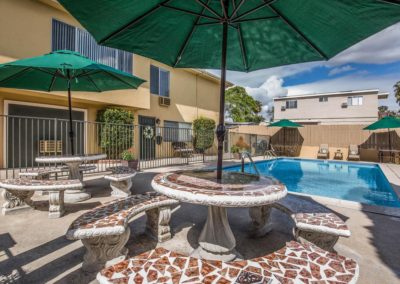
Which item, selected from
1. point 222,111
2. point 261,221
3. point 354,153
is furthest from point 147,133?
point 354,153

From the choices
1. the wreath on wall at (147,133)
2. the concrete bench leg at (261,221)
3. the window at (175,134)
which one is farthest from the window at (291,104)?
the concrete bench leg at (261,221)

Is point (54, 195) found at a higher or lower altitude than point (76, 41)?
lower

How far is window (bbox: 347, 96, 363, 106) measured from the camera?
2116cm

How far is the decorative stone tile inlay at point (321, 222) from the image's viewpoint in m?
2.02

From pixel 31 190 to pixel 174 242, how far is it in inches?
89.0

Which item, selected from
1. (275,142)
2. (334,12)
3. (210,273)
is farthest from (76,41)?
(275,142)

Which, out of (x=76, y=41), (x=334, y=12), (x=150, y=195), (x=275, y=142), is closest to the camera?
(x=334, y=12)

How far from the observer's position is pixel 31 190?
3225mm

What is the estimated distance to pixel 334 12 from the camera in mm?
2180

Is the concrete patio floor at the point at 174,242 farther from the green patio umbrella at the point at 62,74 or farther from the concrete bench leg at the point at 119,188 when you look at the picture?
the green patio umbrella at the point at 62,74

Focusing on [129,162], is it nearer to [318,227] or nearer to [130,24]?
[130,24]

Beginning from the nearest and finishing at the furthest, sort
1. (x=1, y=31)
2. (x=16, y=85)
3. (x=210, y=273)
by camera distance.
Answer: (x=210, y=273)
(x=16, y=85)
(x=1, y=31)

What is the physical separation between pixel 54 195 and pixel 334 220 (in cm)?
373

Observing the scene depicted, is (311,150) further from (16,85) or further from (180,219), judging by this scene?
(16,85)
